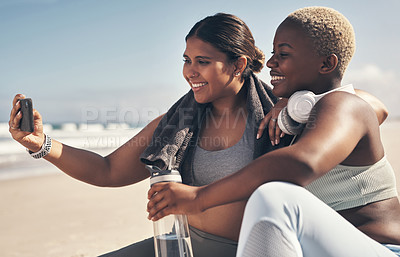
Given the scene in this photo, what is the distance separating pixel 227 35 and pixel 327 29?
2.07 feet

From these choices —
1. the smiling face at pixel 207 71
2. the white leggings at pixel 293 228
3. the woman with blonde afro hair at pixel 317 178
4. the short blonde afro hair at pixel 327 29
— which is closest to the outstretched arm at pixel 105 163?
the smiling face at pixel 207 71

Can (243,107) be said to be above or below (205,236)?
above

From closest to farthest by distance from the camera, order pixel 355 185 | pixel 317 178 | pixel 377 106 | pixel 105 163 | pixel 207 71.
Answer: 1. pixel 317 178
2. pixel 355 185
3. pixel 377 106
4. pixel 207 71
5. pixel 105 163

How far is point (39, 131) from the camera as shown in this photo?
2.18 metres

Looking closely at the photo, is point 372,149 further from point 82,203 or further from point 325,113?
point 82,203

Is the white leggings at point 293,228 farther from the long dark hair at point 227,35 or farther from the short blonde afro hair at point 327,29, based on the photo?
the long dark hair at point 227,35

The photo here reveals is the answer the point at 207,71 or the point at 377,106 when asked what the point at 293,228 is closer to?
the point at 377,106

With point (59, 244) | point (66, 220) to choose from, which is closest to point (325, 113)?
point (59, 244)

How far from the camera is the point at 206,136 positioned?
2.23m

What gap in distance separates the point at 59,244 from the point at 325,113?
344 cm

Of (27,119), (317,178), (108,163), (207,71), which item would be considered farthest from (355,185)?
(27,119)

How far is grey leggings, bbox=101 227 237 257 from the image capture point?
1.99 m

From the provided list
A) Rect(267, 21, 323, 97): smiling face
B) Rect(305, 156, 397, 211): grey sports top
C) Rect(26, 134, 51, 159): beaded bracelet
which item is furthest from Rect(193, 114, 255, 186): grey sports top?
Rect(26, 134, 51, 159): beaded bracelet

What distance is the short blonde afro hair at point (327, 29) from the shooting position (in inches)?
65.6
